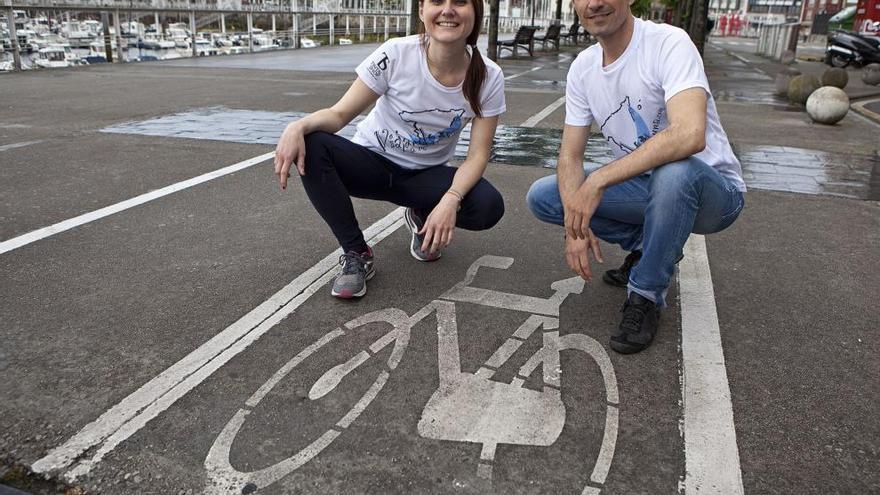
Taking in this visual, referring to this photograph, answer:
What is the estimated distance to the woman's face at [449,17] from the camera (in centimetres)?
303

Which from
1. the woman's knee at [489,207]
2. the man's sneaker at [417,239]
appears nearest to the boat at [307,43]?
the man's sneaker at [417,239]

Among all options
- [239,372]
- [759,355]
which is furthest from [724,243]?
[239,372]

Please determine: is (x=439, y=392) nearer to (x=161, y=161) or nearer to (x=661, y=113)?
(x=661, y=113)

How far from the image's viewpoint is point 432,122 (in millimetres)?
3371

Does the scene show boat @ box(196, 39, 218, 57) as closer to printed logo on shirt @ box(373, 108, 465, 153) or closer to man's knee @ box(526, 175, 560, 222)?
printed logo on shirt @ box(373, 108, 465, 153)

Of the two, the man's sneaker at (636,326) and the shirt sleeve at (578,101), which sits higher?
the shirt sleeve at (578,101)

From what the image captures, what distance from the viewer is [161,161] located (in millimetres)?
6141

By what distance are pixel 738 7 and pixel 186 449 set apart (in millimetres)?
138374

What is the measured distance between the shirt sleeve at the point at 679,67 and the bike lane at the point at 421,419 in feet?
3.46

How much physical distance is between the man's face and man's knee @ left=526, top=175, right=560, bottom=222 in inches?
28.4

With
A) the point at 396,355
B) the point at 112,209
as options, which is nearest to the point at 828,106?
the point at 396,355

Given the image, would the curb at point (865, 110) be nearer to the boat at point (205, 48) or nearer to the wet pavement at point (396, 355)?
the wet pavement at point (396, 355)

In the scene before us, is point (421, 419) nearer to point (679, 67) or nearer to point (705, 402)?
point (705, 402)

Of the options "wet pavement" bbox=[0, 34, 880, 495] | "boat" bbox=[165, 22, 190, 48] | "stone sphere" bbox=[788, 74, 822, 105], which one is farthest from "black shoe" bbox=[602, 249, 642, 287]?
"boat" bbox=[165, 22, 190, 48]
